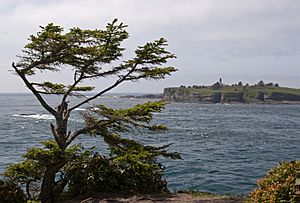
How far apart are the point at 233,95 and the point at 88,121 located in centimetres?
13336

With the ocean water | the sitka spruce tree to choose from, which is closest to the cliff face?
A: the ocean water

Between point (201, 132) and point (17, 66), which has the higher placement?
point (17, 66)

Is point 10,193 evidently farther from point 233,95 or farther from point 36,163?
point 233,95

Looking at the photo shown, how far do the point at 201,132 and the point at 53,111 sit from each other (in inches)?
1211

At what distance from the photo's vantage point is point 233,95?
142875 mm

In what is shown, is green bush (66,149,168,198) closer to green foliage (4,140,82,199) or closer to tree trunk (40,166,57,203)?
tree trunk (40,166,57,203)

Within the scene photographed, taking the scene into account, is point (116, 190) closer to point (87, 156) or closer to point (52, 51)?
point (87, 156)

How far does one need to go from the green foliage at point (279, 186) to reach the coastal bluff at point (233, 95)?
427 ft

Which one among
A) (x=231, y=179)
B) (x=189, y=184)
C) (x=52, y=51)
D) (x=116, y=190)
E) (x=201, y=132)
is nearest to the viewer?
(x=52, y=51)

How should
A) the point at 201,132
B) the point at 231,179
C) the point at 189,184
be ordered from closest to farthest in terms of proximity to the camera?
the point at 189,184
the point at 231,179
the point at 201,132

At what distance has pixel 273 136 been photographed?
40031mm

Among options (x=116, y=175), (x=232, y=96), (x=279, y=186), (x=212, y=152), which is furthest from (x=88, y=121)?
(x=232, y=96)

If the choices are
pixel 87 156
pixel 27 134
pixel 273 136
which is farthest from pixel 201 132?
pixel 87 156

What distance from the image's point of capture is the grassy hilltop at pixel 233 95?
5522 inches
